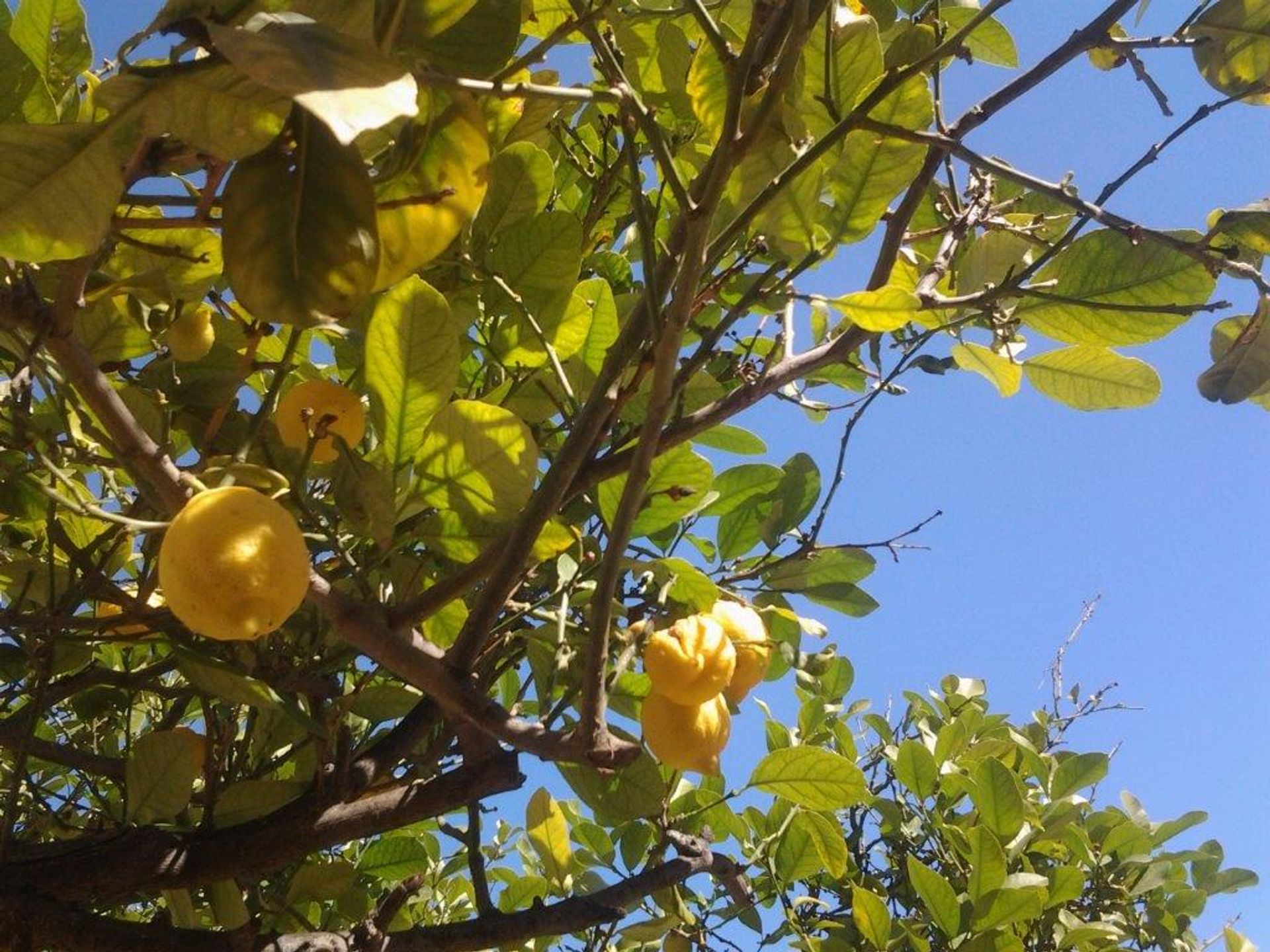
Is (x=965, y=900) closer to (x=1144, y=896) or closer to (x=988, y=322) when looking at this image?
(x=1144, y=896)

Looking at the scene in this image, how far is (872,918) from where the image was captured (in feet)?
5.76

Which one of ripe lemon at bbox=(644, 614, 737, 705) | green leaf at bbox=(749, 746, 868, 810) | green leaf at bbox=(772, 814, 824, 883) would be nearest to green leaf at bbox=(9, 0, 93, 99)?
ripe lemon at bbox=(644, 614, 737, 705)

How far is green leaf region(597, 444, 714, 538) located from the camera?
3.80 ft

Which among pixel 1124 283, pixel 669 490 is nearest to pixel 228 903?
pixel 669 490

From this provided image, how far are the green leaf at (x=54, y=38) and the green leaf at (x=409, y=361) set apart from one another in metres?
0.37

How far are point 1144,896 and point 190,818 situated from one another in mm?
2089

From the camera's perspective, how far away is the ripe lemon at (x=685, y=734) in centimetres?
100

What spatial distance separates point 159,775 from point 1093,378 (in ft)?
3.69

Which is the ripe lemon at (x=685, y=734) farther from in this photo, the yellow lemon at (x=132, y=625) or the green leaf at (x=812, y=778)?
the yellow lemon at (x=132, y=625)

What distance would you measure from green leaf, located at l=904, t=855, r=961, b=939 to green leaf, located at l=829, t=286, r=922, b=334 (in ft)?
4.17

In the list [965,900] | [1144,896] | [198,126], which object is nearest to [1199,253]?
[198,126]

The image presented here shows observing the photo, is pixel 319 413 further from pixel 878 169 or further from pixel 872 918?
pixel 872 918

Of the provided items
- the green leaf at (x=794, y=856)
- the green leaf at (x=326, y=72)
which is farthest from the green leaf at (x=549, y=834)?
the green leaf at (x=326, y=72)

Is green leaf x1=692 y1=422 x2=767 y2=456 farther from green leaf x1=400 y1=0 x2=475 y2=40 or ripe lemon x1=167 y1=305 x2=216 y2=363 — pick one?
green leaf x1=400 y1=0 x2=475 y2=40
